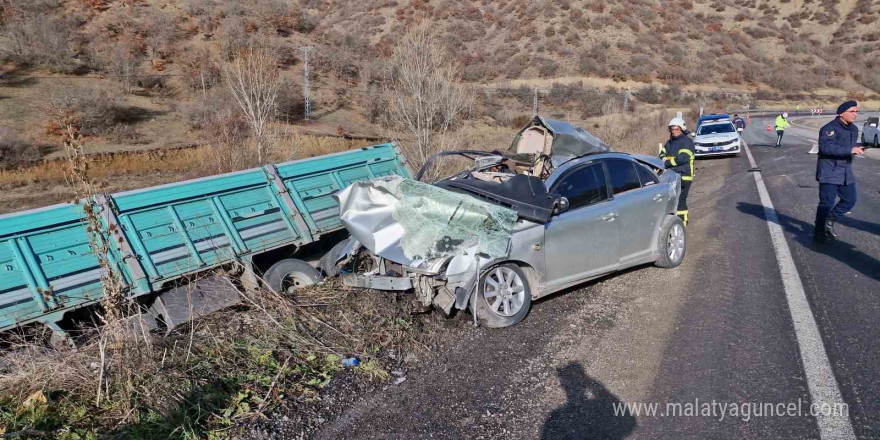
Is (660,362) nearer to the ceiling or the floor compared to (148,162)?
nearer to the ceiling

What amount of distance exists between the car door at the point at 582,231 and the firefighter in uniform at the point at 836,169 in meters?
3.40

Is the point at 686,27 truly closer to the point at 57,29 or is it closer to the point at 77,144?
the point at 57,29

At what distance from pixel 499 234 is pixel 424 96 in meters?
11.5

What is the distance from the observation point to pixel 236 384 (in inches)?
174

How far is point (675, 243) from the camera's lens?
7188mm

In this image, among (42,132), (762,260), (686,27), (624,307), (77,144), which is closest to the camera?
(77,144)

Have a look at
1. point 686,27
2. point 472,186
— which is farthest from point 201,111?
point 686,27

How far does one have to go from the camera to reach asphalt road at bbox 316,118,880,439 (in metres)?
3.78

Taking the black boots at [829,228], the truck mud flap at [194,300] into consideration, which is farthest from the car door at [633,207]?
the truck mud flap at [194,300]

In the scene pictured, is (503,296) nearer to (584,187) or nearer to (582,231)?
(582,231)

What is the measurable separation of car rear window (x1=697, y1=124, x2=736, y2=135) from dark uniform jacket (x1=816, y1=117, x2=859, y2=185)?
46.4 ft

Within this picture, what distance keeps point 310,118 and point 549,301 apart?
74.5ft

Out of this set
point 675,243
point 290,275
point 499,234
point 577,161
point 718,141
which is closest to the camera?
point 499,234

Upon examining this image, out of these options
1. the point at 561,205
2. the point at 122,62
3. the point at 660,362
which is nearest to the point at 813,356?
the point at 660,362
